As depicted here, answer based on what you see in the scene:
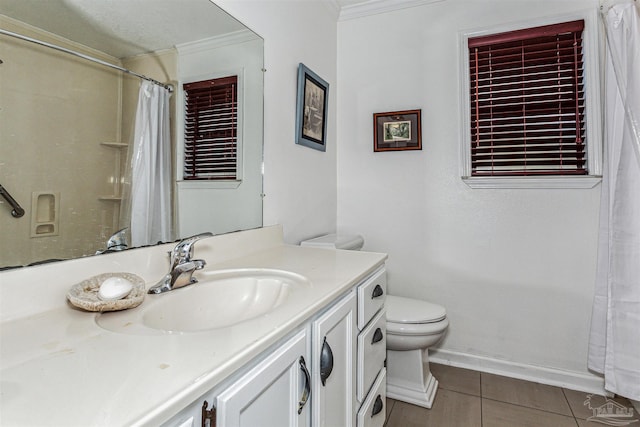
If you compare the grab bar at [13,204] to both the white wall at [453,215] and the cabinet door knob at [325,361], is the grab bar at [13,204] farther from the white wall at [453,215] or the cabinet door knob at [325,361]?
the white wall at [453,215]

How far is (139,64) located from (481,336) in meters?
2.26

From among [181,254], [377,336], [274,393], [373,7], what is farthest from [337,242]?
[373,7]

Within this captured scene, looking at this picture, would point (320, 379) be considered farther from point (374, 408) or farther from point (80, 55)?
point (80, 55)

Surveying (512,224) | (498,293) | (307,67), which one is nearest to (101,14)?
(307,67)

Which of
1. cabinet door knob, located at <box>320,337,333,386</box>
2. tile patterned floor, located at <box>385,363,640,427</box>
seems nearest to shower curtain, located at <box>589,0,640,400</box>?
tile patterned floor, located at <box>385,363,640,427</box>

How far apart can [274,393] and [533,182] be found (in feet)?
6.34

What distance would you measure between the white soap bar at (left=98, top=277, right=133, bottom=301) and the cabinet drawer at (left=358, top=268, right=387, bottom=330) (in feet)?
2.31

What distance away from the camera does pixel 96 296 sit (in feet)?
2.49

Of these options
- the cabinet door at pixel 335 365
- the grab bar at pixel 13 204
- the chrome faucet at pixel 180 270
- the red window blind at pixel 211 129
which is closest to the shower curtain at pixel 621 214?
the cabinet door at pixel 335 365

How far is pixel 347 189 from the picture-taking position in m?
2.45

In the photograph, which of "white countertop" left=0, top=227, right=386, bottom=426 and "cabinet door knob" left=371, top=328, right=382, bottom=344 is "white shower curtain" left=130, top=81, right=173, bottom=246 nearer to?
"white countertop" left=0, top=227, right=386, bottom=426

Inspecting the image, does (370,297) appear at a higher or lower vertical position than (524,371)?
higher

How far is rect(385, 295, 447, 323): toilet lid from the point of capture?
1750mm

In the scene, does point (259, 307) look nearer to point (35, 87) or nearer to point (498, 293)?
point (35, 87)
